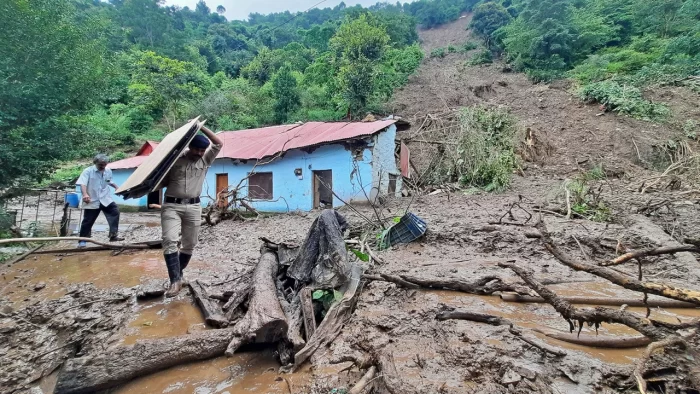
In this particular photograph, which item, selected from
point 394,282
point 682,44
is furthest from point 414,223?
point 682,44

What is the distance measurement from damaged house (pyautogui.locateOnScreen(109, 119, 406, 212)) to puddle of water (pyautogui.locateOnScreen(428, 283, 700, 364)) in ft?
23.7

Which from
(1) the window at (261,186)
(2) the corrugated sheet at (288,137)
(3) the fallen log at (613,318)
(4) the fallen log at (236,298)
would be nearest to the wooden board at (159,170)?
(4) the fallen log at (236,298)

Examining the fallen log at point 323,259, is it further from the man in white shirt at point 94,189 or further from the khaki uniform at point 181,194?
the man in white shirt at point 94,189

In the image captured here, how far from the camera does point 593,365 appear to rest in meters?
2.20

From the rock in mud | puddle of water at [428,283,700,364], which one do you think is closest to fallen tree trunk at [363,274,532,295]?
puddle of water at [428,283,700,364]

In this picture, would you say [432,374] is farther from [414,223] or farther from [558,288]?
[414,223]

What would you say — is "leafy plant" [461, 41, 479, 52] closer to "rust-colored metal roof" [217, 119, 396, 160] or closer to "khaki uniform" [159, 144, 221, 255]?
"rust-colored metal roof" [217, 119, 396, 160]

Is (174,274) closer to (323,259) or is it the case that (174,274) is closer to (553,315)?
(323,259)

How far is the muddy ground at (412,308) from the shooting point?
230 centimetres

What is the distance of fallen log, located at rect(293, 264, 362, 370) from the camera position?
2590 millimetres

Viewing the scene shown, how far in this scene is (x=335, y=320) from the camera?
119 inches

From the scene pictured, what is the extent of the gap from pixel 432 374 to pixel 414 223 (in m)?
3.96

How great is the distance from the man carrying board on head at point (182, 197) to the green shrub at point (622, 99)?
64.1ft

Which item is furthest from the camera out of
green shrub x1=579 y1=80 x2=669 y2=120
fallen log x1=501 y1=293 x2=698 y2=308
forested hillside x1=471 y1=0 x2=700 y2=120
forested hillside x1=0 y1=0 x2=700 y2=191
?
forested hillside x1=471 y1=0 x2=700 y2=120
